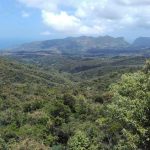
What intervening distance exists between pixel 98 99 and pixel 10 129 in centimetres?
3030

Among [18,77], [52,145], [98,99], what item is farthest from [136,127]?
[18,77]

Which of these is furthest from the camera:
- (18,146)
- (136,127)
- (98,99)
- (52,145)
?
(98,99)

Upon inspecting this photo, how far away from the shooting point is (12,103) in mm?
98062

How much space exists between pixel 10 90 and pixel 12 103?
60.7ft

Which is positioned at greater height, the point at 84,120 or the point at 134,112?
the point at 134,112

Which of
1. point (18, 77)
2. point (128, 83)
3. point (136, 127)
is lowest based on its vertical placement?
point (18, 77)

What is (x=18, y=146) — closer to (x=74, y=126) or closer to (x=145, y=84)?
(x=74, y=126)

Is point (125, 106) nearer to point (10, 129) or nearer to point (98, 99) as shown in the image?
point (10, 129)

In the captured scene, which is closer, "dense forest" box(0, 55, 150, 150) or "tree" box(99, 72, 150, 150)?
"tree" box(99, 72, 150, 150)

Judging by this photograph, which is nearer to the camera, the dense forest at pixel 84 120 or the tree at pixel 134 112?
the tree at pixel 134 112

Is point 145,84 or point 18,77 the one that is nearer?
point 145,84

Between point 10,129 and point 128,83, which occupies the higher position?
point 128,83

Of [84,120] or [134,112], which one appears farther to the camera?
[84,120]

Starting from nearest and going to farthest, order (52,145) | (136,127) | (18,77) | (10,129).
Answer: (136,127), (52,145), (10,129), (18,77)
